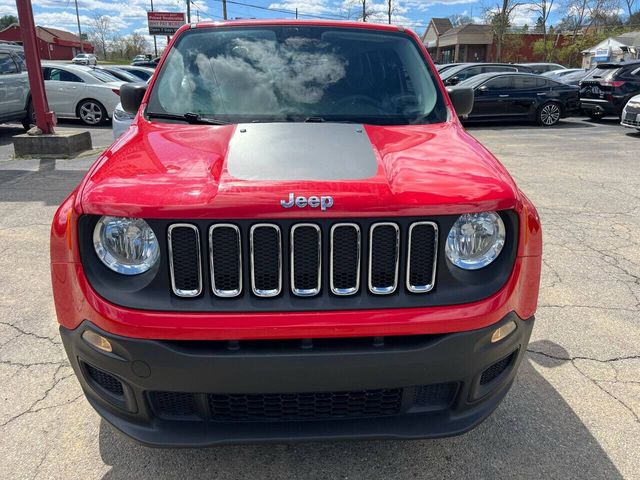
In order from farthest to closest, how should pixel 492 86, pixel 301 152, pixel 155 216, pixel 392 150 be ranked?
pixel 492 86 → pixel 392 150 → pixel 301 152 → pixel 155 216

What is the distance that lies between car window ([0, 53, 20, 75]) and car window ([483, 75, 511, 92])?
11.2 meters

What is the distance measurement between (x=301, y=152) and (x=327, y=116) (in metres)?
0.76

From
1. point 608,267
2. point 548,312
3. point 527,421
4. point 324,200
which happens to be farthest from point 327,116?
point 608,267

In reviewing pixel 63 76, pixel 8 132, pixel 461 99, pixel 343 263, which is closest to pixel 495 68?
pixel 63 76

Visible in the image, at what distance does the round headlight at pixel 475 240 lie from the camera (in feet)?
6.18

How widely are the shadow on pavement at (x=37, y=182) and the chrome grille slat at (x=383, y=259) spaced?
546 centimetres

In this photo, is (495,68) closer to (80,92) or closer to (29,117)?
(80,92)

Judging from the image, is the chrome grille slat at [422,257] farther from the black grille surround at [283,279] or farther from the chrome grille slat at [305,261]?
the chrome grille slat at [305,261]

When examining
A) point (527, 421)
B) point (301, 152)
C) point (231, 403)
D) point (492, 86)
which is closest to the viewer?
point (231, 403)

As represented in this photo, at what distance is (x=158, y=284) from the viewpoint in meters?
1.82

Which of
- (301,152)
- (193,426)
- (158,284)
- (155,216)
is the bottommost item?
(193,426)

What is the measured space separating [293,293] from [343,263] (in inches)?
8.0

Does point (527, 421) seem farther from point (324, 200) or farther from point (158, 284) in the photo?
point (158, 284)

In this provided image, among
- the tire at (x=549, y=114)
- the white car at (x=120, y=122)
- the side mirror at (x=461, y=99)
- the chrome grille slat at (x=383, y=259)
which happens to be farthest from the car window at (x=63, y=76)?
the chrome grille slat at (x=383, y=259)
